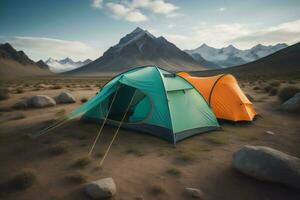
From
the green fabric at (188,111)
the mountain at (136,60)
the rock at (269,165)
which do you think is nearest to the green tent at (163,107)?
the green fabric at (188,111)

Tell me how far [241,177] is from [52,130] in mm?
6931

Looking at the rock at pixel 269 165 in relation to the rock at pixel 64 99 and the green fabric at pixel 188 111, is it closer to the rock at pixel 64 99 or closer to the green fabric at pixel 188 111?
the green fabric at pixel 188 111

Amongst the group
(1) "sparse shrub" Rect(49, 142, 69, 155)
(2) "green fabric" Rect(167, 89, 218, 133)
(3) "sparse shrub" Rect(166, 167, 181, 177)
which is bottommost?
(3) "sparse shrub" Rect(166, 167, 181, 177)

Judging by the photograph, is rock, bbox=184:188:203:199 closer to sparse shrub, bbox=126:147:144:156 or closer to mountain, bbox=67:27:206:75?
sparse shrub, bbox=126:147:144:156

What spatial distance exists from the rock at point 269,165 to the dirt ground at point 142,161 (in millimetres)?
222

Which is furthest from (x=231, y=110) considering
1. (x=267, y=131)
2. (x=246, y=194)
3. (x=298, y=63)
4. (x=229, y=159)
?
(x=298, y=63)

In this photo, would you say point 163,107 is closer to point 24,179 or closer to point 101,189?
point 101,189

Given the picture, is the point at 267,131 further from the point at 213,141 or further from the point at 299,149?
the point at 213,141

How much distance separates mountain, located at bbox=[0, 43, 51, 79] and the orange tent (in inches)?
6709

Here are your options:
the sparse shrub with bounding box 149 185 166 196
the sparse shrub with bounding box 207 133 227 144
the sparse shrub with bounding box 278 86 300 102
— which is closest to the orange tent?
the sparse shrub with bounding box 207 133 227 144

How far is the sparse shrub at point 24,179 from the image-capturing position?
5.32 metres

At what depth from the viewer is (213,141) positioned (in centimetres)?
834

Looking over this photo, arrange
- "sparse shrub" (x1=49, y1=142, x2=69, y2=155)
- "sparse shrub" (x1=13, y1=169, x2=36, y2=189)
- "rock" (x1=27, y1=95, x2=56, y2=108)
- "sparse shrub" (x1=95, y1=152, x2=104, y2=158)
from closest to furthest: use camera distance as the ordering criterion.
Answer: "sparse shrub" (x1=13, y1=169, x2=36, y2=189) → "sparse shrub" (x1=95, y1=152, x2=104, y2=158) → "sparse shrub" (x1=49, y1=142, x2=69, y2=155) → "rock" (x1=27, y1=95, x2=56, y2=108)

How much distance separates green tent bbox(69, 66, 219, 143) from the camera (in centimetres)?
833
